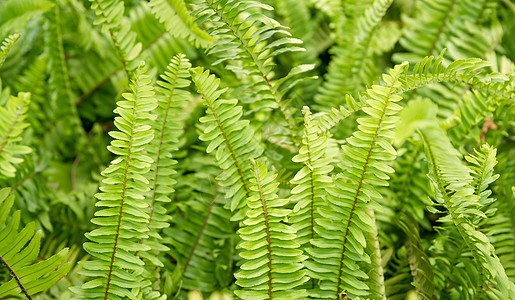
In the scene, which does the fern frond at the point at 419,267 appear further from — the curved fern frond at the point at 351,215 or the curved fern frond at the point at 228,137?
the curved fern frond at the point at 228,137

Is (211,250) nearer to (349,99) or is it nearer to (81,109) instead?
(349,99)

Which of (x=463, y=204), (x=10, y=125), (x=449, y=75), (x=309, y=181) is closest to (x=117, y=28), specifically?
(x=10, y=125)

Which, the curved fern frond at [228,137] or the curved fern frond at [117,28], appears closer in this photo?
the curved fern frond at [228,137]

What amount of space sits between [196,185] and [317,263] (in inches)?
15.2

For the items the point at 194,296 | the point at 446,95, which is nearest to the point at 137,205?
the point at 194,296

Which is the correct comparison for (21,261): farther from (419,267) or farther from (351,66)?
(351,66)

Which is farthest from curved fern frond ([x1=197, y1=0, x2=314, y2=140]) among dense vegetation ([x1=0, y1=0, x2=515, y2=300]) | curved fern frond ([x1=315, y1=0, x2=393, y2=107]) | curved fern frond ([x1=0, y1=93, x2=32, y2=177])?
curved fern frond ([x1=0, y1=93, x2=32, y2=177])

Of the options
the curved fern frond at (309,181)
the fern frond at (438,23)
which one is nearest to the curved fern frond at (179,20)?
the curved fern frond at (309,181)

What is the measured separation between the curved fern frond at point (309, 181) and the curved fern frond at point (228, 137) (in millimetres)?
114

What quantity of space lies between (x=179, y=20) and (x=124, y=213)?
456 millimetres

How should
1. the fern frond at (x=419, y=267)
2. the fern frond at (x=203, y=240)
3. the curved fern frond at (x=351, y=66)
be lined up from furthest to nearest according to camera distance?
1. the curved fern frond at (x=351, y=66)
2. the fern frond at (x=203, y=240)
3. the fern frond at (x=419, y=267)

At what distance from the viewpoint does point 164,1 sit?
96 cm

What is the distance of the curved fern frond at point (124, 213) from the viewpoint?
2.47ft

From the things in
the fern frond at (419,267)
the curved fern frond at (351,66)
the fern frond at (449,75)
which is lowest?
the fern frond at (419,267)
